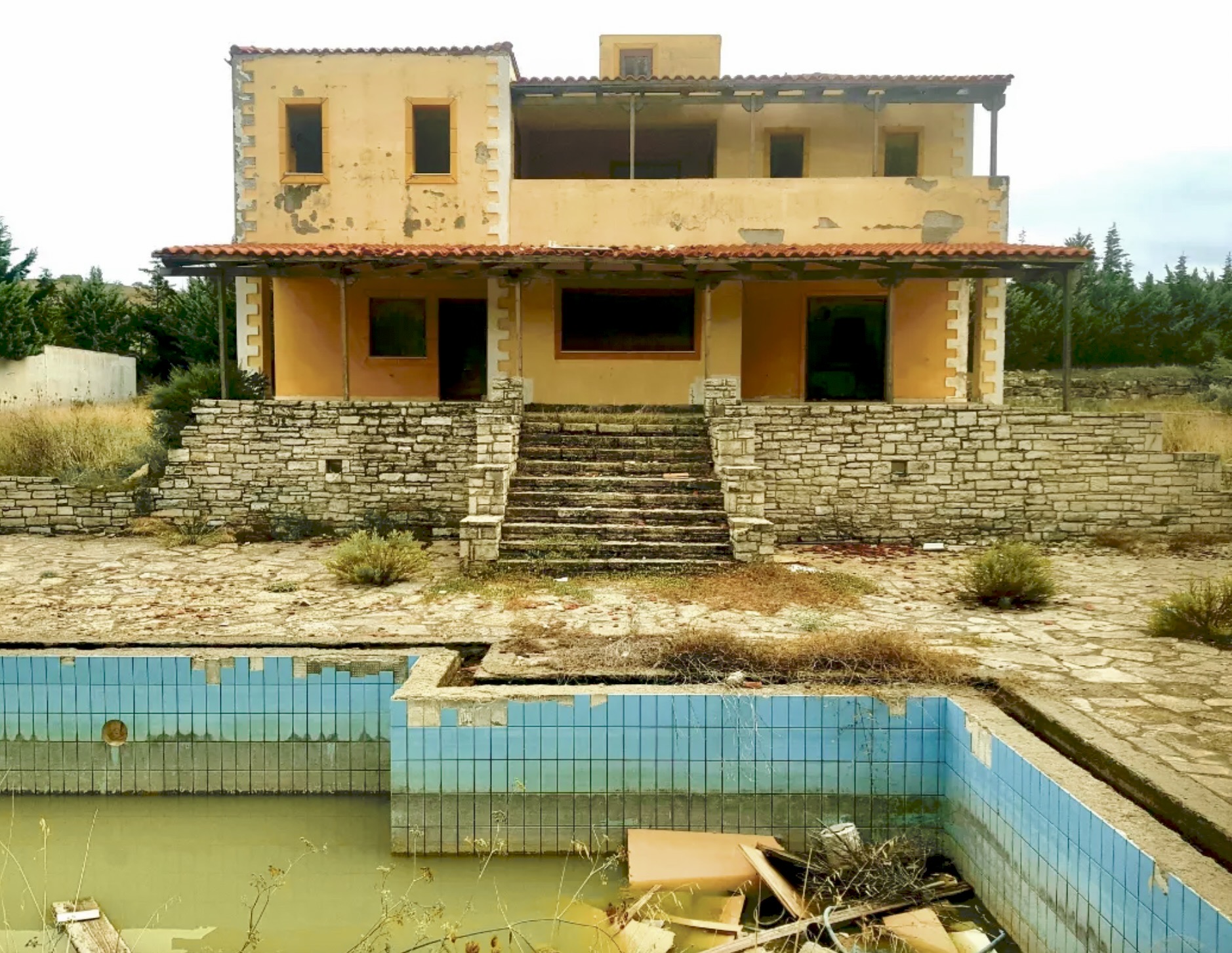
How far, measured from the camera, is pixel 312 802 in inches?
247

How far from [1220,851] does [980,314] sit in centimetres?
1435

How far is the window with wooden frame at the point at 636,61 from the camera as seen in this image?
17.8 meters

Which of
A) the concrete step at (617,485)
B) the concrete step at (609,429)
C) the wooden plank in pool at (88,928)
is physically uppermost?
the concrete step at (609,429)

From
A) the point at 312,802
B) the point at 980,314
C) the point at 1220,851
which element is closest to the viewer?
the point at 1220,851

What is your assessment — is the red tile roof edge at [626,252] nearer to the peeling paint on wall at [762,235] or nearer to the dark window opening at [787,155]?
the peeling paint on wall at [762,235]

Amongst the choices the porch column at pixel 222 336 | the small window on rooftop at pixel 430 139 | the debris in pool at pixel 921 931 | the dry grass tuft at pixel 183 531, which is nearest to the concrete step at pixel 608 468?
the dry grass tuft at pixel 183 531

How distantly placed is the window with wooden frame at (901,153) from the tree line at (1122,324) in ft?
41.2

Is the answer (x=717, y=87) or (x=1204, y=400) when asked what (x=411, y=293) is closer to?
(x=717, y=87)

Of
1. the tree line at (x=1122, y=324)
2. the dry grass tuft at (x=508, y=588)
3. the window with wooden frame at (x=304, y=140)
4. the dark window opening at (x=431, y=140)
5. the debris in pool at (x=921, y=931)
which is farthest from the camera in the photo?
the tree line at (x=1122, y=324)

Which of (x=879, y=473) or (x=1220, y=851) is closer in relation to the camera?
(x=1220, y=851)

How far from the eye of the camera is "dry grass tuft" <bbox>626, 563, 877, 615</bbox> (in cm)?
900

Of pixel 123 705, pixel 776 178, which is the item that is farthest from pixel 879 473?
pixel 123 705

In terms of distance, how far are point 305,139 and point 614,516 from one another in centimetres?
1014

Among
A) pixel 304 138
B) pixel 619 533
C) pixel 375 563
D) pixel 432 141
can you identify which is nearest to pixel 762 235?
pixel 432 141
